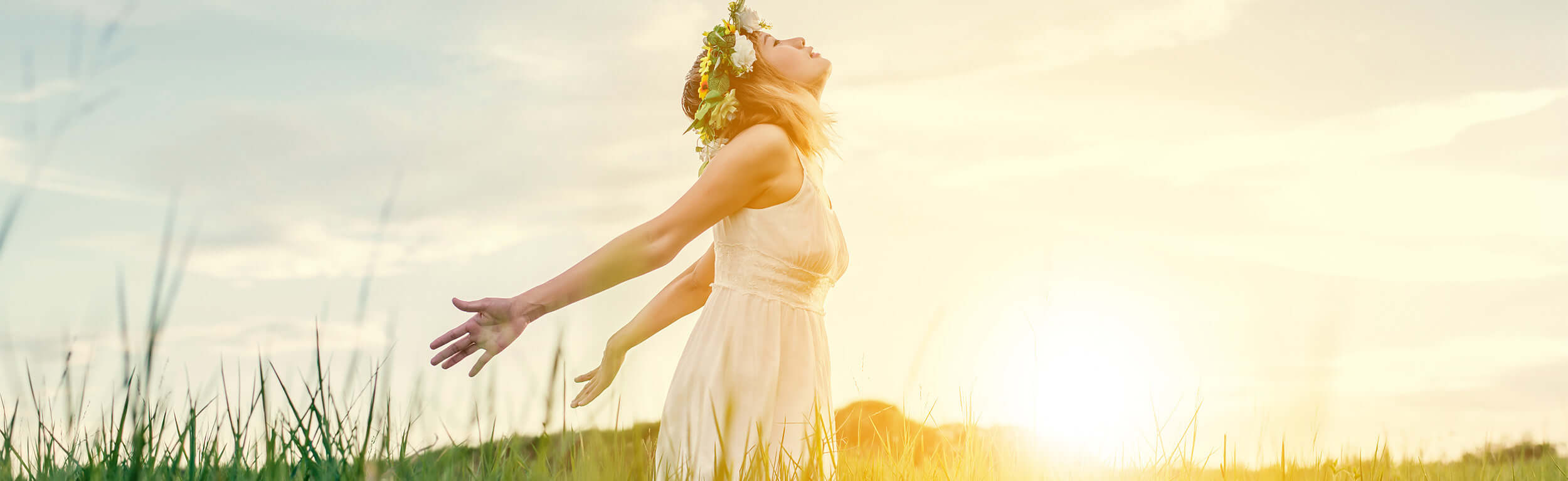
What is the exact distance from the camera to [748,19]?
11.9 ft

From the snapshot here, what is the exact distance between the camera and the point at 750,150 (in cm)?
301

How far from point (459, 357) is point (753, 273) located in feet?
3.28

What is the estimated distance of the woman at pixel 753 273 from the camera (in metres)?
2.88

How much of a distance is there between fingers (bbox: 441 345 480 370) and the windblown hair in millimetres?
1249

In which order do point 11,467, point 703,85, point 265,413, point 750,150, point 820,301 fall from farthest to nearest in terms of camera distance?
point 703,85, point 820,301, point 750,150, point 11,467, point 265,413

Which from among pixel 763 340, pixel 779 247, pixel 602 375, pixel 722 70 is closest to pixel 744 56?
pixel 722 70

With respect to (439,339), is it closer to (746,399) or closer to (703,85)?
(746,399)

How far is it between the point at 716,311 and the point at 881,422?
2.72 feet

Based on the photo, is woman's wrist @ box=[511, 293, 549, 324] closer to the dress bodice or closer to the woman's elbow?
the woman's elbow

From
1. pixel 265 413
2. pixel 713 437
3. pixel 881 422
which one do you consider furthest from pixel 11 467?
pixel 881 422

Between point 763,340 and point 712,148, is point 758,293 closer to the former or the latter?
point 763,340

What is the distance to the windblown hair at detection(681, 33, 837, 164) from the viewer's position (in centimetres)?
324

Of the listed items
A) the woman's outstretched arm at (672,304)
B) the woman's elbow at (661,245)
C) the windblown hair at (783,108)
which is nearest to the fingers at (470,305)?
the woman's elbow at (661,245)

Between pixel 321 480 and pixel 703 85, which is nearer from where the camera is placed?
pixel 321 480
